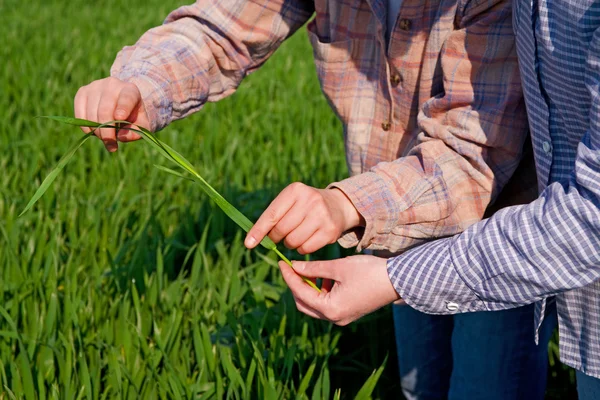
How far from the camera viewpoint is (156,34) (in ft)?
5.17

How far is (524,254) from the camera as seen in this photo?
1053 millimetres

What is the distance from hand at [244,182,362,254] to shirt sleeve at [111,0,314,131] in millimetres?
374

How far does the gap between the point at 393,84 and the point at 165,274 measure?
90 cm

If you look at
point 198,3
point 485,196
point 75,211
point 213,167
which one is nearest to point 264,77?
point 213,167

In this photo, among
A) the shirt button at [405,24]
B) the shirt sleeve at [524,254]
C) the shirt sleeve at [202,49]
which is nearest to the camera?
the shirt sleeve at [524,254]

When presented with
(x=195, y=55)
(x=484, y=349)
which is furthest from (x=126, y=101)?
(x=484, y=349)

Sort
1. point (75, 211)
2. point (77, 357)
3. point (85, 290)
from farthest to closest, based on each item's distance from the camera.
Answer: point (75, 211)
point (85, 290)
point (77, 357)

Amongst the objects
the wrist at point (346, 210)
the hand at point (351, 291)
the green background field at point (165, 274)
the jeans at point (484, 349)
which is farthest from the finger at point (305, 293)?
the jeans at point (484, 349)

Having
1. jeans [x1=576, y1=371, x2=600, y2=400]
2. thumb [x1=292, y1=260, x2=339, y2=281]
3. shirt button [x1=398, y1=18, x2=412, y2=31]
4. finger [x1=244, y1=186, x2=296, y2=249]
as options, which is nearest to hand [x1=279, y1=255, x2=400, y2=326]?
thumb [x1=292, y1=260, x2=339, y2=281]

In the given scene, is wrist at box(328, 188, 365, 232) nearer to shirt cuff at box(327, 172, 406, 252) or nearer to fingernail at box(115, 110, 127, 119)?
shirt cuff at box(327, 172, 406, 252)

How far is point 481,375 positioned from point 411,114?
52 centimetres

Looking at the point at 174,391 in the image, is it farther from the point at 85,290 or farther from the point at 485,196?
the point at 485,196

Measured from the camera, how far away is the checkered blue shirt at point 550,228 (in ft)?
3.28

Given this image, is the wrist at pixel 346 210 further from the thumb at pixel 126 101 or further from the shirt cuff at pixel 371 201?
the thumb at pixel 126 101
